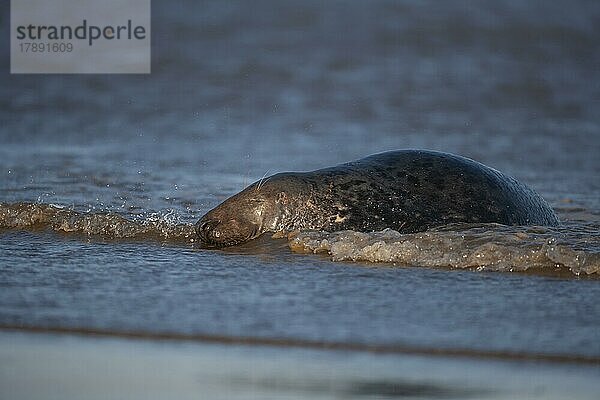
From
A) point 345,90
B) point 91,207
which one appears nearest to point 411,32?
point 345,90

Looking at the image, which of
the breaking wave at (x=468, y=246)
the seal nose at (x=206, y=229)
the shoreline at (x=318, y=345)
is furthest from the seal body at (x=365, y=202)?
the shoreline at (x=318, y=345)

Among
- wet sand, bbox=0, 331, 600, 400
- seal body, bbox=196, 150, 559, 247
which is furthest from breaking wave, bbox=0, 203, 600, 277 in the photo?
wet sand, bbox=0, 331, 600, 400

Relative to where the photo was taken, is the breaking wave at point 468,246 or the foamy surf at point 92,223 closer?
the breaking wave at point 468,246

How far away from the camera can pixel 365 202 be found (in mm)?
7281

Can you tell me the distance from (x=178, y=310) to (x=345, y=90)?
33.0 feet

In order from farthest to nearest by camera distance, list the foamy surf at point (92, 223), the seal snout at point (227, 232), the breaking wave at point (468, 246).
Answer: the foamy surf at point (92, 223) → the seal snout at point (227, 232) → the breaking wave at point (468, 246)

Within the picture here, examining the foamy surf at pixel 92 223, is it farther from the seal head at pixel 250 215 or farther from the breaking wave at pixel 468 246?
the seal head at pixel 250 215

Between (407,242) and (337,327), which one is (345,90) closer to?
(407,242)

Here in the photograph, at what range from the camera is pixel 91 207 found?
8930mm

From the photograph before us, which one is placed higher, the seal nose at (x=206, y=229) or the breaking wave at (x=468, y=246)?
the seal nose at (x=206, y=229)

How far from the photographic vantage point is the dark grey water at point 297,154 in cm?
555

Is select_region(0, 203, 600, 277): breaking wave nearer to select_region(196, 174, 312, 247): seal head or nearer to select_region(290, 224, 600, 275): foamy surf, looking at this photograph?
select_region(290, 224, 600, 275): foamy surf

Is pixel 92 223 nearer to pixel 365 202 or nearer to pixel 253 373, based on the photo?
pixel 365 202

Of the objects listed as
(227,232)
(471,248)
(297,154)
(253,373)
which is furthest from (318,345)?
(297,154)
